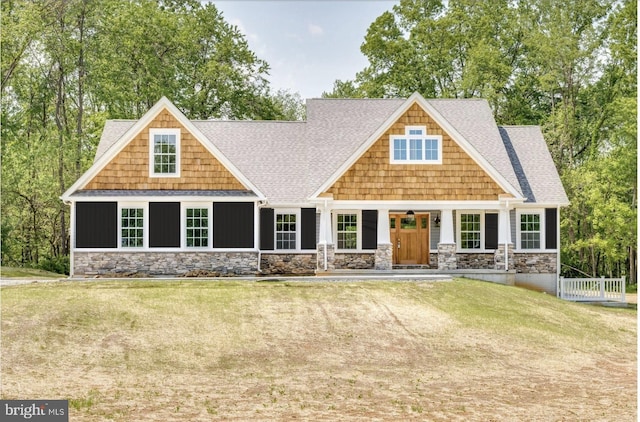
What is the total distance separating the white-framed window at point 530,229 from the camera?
28.8 metres

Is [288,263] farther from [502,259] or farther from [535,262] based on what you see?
[535,262]

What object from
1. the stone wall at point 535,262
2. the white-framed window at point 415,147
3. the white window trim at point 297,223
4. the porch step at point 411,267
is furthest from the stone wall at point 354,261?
the stone wall at point 535,262

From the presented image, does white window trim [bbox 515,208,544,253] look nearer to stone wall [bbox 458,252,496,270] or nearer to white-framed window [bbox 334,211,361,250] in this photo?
stone wall [bbox 458,252,496,270]

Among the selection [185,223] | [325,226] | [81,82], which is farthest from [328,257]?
[81,82]

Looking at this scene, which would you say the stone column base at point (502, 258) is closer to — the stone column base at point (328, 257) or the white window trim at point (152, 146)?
the stone column base at point (328, 257)

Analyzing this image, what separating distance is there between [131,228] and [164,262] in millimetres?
1686

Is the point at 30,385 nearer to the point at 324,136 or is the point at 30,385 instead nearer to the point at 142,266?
the point at 142,266

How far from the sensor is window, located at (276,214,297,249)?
28.5m

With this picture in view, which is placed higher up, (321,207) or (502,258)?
(321,207)

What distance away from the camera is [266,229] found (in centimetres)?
2828

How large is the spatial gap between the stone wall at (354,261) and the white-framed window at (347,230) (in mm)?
322

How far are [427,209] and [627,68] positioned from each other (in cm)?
2052

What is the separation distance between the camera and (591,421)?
39.9 ft

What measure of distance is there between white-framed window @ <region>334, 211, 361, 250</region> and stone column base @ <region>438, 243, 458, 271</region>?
3.24 meters
